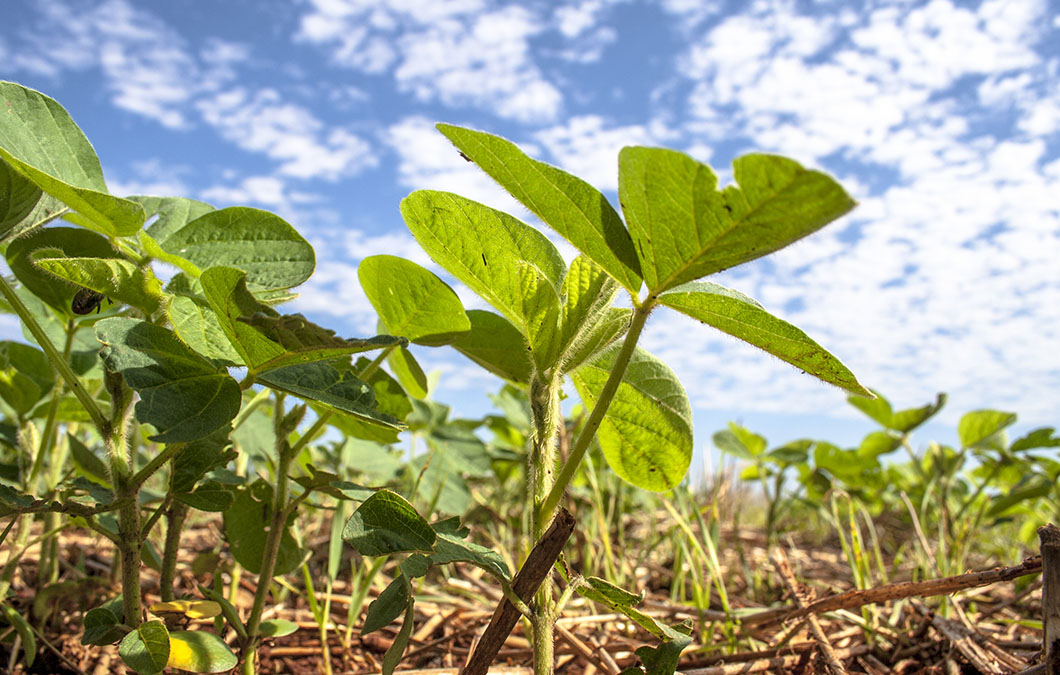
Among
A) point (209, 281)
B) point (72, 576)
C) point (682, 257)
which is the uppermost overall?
point (682, 257)

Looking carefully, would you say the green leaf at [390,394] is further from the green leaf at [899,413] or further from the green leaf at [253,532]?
the green leaf at [899,413]

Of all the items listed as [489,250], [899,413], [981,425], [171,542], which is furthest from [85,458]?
[981,425]

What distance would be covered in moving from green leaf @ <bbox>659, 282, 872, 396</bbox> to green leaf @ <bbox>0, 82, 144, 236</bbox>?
74cm

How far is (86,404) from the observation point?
96 centimetres

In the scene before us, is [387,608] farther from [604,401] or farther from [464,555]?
[604,401]

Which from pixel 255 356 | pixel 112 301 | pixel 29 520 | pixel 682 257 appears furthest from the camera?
pixel 29 520

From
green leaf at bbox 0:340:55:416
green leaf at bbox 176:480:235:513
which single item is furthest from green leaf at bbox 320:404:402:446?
green leaf at bbox 0:340:55:416

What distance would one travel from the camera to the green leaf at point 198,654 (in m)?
0.96

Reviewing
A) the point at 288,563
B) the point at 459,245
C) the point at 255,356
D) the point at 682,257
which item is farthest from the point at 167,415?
the point at 682,257

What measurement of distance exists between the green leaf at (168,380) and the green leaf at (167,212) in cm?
31

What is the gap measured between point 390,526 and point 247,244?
51 cm

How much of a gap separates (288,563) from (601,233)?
892 millimetres

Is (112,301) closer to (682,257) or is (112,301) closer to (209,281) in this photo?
(209,281)

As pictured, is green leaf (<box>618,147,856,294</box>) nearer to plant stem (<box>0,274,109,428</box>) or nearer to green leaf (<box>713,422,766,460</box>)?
plant stem (<box>0,274,109,428</box>)
